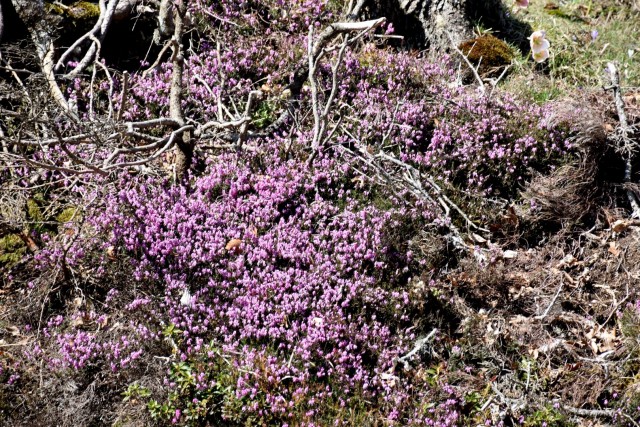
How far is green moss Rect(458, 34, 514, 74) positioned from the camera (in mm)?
6961

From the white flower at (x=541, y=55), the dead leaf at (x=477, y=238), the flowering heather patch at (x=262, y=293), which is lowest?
the flowering heather patch at (x=262, y=293)

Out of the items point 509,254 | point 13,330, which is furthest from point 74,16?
point 509,254

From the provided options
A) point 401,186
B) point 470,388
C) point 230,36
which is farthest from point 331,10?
point 470,388

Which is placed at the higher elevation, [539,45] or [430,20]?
[539,45]

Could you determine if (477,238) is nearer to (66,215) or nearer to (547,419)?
(547,419)

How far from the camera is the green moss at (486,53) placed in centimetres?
696

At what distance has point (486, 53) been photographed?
698 cm

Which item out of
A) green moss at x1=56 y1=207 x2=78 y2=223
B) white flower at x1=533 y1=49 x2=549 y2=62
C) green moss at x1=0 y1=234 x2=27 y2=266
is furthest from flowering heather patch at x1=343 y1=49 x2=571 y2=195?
green moss at x1=0 y1=234 x2=27 y2=266

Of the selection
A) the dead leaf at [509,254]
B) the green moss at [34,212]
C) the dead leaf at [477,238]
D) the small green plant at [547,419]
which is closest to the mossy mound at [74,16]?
the green moss at [34,212]

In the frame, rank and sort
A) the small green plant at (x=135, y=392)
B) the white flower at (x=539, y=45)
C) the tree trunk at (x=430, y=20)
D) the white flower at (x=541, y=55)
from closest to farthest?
the small green plant at (x=135, y=392) → the white flower at (x=539, y=45) → the white flower at (x=541, y=55) → the tree trunk at (x=430, y=20)

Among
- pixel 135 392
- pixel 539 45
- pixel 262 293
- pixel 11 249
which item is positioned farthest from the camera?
pixel 539 45

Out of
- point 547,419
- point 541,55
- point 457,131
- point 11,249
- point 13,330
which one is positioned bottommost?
point 13,330

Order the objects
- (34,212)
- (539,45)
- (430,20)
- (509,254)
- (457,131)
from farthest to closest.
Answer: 1. (430,20)
2. (539,45)
3. (457,131)
4. (509,254)
5. (34,212)

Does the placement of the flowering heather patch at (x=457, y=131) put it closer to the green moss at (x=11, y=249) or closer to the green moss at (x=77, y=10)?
the green moss at (x=77, y=10)
